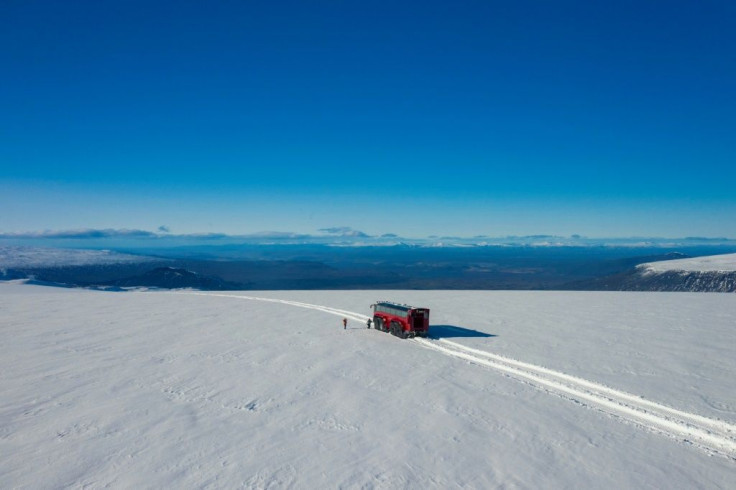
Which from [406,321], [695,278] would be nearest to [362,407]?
[406,321]

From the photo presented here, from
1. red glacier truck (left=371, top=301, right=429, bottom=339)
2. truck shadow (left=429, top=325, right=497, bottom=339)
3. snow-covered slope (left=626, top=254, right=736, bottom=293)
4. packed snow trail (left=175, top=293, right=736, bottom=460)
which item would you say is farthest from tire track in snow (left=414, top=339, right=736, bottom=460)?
snow-covered slope (left=626, top=254, right=736, bottom=293)

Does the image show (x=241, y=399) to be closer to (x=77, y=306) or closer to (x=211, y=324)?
(x=211, y=324)

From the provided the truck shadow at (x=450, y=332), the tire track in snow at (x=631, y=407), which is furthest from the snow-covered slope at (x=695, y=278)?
the tire track in snow at (x=631, y=407)

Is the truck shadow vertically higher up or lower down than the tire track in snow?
higher up

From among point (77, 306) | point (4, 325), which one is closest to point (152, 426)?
point (4, 325)

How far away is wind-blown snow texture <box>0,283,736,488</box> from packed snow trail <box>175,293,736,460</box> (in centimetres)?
7

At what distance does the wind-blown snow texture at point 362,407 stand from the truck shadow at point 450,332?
0.21 meters

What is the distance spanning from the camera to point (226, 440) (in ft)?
33.3

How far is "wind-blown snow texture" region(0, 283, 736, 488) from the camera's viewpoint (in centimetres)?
894

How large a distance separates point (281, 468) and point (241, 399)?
4.61m

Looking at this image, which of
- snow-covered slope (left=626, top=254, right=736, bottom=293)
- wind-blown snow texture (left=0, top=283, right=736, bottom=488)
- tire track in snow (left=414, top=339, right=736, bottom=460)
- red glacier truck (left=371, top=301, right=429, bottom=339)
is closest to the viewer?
wind-blown snow texture (left=0, top=283, right=736, bottom=488)

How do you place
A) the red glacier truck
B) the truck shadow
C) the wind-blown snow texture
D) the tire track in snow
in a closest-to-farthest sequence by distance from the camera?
the wind-blown snow texture
the tire track in snow
the red glacier truck
the truck shadow

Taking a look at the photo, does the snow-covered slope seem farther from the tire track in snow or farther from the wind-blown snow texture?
the tire track in snow

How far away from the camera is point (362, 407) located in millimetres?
12523
